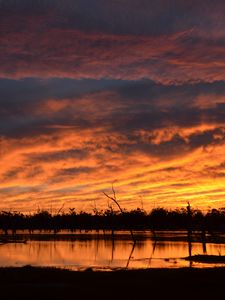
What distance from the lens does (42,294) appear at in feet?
65.9

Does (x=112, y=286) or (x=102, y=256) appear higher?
(x=102, y=256)

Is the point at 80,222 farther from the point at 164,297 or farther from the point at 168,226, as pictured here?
the point at 164,297

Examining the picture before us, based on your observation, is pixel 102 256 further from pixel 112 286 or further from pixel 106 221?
pixel 106 221

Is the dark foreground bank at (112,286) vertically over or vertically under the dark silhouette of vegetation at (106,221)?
under

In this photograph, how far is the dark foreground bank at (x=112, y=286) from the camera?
791 inches

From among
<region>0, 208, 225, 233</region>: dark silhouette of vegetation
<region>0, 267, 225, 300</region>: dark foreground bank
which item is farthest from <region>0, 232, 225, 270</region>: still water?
<region>0, 208, 225, 233</region>: dark silhouette of vegetation

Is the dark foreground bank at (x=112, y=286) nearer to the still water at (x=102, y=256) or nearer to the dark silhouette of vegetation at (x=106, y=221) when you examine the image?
the still water at (x=102, y=256)

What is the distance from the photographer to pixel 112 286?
23.6m

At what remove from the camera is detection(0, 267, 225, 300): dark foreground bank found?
2009cm

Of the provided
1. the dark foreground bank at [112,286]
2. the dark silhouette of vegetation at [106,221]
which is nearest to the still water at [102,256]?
the dark foreground bank at [112,286]

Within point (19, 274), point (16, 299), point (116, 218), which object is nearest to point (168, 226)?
point (116, 218)

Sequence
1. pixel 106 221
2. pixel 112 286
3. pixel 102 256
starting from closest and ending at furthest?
pixel 112 286, pixel 102 256, pixel 106 221

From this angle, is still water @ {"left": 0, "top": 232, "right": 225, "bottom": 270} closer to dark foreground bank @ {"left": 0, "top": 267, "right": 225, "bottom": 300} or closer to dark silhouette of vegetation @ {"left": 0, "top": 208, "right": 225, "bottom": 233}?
dark foreground bank @ {"left": 0, "top": 267, "right": 225, "bottom": 300}

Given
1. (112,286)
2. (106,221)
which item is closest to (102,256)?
(112,286)
